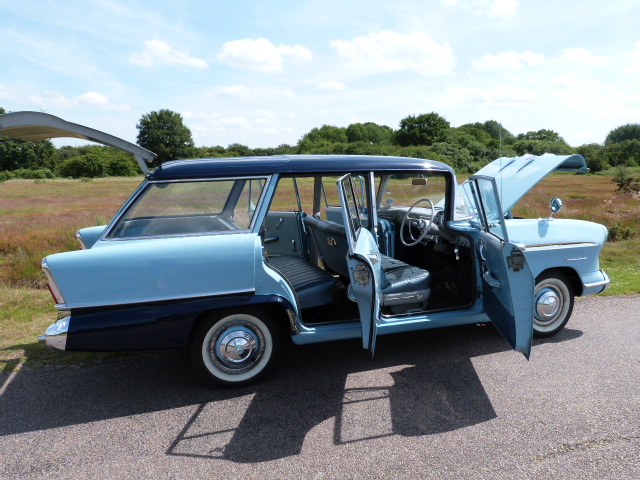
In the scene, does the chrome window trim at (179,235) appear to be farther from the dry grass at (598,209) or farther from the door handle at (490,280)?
the dry grass at (598,209)

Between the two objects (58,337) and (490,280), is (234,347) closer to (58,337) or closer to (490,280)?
(58,337)

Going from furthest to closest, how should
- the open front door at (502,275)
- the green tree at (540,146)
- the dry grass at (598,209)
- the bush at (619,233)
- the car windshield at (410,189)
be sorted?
the dry grass at (598,209) → the green tree at (540,146) → the bush at (619,233) → the car windshield at (410,189) → the open front door at (502,275)

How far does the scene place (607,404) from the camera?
3.43m

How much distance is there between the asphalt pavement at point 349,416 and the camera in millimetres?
2840

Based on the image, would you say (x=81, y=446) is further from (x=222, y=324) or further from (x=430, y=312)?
(x=430, y=312)

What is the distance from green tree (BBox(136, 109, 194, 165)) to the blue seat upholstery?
64.2 m

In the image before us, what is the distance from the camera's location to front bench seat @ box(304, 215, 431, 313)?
4133 millimetres

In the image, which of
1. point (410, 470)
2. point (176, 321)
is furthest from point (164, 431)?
point (410, 470)

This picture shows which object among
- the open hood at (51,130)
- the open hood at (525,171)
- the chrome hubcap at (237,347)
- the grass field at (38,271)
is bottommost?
the grass field at (38,271)

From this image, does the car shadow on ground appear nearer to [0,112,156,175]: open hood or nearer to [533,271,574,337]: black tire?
[533,271,574,337]: black tire

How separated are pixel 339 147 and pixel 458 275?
45.9 meters

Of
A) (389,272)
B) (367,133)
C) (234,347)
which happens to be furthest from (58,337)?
(367,133)

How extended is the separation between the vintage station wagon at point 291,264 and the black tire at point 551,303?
0.5 inches

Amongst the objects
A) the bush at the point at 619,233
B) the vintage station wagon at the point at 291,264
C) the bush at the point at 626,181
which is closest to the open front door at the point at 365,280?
the vintage station wagon at the point at 291,264
